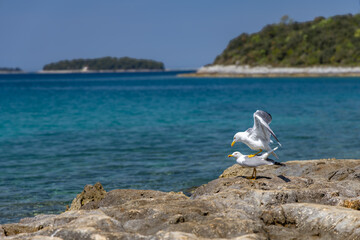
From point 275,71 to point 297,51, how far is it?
1158cm

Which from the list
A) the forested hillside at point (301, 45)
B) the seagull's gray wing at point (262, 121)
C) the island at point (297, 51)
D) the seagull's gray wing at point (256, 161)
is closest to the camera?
the seagull's gray wing at point (262, 121)

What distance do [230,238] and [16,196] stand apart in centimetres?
880

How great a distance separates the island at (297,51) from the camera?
12425 cm

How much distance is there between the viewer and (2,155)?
66.1ft

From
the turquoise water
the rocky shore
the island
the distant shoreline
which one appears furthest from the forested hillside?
the rocky shore

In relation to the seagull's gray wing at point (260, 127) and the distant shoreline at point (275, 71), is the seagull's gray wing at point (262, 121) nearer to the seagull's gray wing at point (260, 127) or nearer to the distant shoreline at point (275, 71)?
the seagull's gray wing at point (260, 127)

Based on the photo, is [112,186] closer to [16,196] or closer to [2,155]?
[16,196]

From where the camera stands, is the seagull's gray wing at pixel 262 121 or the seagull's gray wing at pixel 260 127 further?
the seagull's gray wing at pixel 260 127

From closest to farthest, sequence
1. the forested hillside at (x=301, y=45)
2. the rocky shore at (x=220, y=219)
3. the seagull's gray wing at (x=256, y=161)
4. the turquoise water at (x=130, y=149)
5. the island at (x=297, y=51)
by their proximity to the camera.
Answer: the rocky shore at (x=220, y=219)
the seagull's gray wing at (x=256, y=161)
the turquoise water at (x=130, y=149)
the island at (x=297, y=51)
the forested hillside at (x=301, y=45)

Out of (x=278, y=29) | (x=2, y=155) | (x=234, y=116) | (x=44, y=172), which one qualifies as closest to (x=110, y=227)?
(x=44, y=172)

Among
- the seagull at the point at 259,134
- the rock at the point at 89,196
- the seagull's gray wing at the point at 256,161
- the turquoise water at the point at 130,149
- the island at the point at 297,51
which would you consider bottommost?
the turquoise water at the point at 130,149

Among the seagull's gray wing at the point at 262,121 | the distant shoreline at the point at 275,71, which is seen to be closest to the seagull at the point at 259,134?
the seagull's gray wing at the point at 262,121

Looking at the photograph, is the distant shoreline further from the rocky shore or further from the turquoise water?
the rocky shore

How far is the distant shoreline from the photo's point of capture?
118 metres
